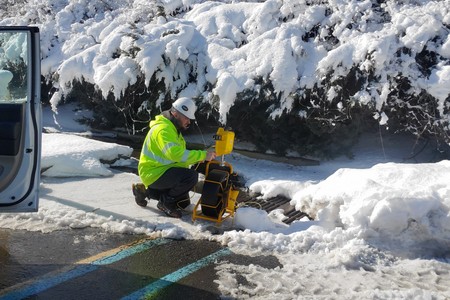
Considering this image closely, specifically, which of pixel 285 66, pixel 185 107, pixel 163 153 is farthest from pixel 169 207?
pixel 285 66

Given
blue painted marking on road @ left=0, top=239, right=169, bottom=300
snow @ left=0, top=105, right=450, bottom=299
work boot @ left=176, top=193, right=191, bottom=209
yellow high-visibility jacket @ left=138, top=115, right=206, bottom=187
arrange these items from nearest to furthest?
1. blue painted marking on road @ left=0, top=239, right=169, bottom=300
2. snow @ left=0, top=105, right=450, bottom=299
3. yellow high-visibility jacket @ left=138, top=115, right=206, bottom=187
4. work boot @ left=176, top=193, right=191, bottom=209

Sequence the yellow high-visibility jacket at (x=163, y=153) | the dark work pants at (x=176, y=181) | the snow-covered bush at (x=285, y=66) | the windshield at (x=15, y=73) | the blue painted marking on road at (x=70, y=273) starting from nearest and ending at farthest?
the blue painted marking on road at (x=70, y=273) → the windshield at (x=15, y=73) → the yellow high-visibility jacket at (x=163, y=153) → the dark work pants at (x=176, y=181) → the snow-covered bush at (x=285, y=66)

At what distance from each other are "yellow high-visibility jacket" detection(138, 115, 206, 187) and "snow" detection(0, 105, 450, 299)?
548 mm

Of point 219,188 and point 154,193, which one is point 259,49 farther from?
point 219,188

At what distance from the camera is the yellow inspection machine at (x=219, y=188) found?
16.9 feet

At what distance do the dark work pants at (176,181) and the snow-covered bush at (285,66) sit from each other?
8.66 ft

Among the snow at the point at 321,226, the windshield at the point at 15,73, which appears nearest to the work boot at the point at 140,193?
the snow at the point at 321,226

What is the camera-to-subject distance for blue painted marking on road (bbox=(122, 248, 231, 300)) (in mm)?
3770

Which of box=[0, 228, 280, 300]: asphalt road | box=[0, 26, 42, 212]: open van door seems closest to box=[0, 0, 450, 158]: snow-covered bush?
box=[0, 228, 280, 300]: asphalt road

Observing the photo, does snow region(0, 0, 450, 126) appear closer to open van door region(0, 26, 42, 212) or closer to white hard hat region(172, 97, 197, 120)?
white hard hat region(172, 97, 197, 120)

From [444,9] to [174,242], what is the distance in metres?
5.84

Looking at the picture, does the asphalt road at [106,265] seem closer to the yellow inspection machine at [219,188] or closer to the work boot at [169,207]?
the yellow inspection machine at [219,188]

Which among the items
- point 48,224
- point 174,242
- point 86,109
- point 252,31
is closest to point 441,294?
point 174,242

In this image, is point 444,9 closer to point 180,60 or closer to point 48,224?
point 180,60
